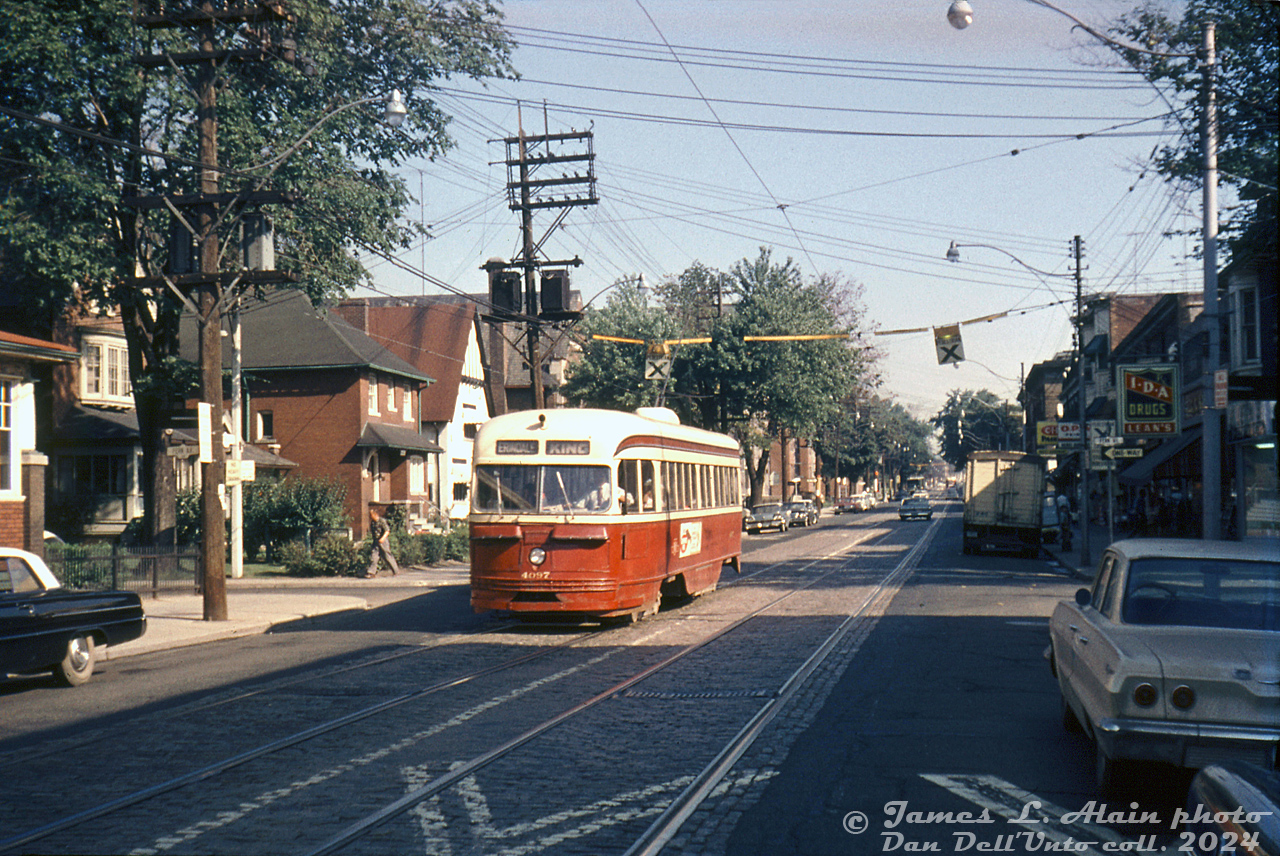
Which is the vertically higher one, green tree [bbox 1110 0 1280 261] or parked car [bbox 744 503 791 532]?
green tree [bbox 1110 0 1280 261]

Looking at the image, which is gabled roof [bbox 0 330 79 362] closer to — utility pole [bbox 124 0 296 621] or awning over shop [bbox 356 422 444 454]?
utility pole [bbox 124 0 296 621]

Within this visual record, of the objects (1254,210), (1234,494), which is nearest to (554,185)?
(1254,210)

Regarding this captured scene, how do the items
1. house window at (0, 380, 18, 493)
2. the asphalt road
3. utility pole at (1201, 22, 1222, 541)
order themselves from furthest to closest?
house window at (0, 380, 18, 493) < utility pole at (1201, 22, 1222, 541) < the asphalt road

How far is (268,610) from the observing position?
67.8ft

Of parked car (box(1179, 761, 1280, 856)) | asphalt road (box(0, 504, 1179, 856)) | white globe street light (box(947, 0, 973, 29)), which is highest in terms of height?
white globe street light (box(947, 0, 973, 29))

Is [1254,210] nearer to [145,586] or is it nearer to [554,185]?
[554,185]

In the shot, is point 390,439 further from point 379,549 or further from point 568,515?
point 568,515

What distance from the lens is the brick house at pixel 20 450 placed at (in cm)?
2184

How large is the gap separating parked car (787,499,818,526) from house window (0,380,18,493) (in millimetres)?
45268

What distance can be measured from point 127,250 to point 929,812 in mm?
27533

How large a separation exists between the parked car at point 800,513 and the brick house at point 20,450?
44746mm

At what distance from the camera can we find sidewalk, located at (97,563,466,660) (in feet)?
55.4

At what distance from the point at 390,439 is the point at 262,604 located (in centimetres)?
2133

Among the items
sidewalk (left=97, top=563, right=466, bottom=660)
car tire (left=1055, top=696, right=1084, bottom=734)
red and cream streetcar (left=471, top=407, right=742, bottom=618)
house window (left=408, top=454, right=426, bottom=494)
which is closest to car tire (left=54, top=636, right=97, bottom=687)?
sidewalk (left=97, top=563, right=466, bottom=660)
